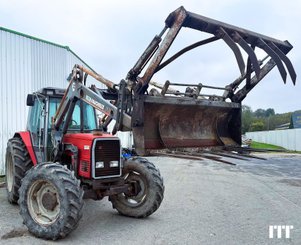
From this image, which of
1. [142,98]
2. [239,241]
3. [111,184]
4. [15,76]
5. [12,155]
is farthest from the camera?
[15,76]

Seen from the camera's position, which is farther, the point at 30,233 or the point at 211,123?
the point at 211,123

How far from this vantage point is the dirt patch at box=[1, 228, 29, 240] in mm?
4996

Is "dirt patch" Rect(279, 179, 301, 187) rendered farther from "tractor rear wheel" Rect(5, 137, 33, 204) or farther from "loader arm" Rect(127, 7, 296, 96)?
"tractor rear wheel" Rect(5, 137, 33, 204)

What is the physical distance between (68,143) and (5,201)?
93.2 inches

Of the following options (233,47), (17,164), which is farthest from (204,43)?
(17,164)

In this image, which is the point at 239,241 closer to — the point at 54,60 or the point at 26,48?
the point at 26,48

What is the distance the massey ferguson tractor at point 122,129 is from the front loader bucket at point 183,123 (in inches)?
0.7

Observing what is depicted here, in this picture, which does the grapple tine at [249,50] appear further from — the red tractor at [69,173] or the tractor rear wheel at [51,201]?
the tractor rear wheel at [51,201]

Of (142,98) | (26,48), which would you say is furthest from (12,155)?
(26,48)

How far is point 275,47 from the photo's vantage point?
6.05 meters

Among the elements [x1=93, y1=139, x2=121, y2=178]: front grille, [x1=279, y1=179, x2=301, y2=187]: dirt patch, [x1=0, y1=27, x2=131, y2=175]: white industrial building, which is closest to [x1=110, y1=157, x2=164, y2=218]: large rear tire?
[x1=93, y1=139, x2=121, y2=178]: front grille

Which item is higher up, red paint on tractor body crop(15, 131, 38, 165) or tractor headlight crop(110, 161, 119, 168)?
red paint on tractor body crop(15, 131, 38, 165)

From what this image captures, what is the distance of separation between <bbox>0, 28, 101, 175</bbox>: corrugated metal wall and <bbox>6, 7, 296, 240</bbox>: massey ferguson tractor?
4.92 meters

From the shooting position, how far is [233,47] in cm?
530
